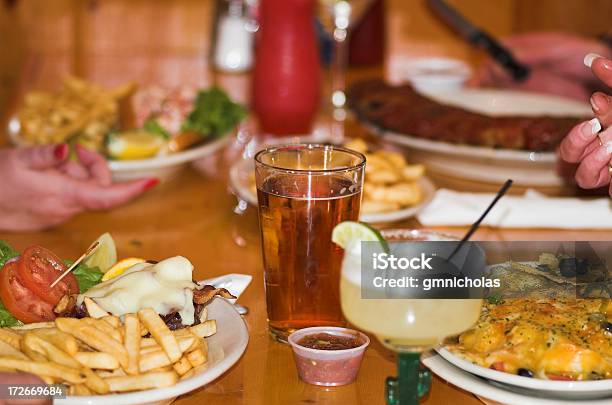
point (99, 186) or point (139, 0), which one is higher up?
point (139, 0)

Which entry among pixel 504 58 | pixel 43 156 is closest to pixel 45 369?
pixel 43 156

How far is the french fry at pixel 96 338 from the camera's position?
105cm

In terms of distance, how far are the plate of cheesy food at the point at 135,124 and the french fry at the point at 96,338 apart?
3.12ft

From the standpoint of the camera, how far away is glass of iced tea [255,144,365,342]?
1.24 metres

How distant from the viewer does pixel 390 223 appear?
A: 1819 millimetres

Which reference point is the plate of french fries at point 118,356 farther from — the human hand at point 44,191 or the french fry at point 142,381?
the human hand at point 44,191

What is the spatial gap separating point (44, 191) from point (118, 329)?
2.57 feet

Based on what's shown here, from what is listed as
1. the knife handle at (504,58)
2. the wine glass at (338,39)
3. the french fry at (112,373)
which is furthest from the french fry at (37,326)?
the knife handle at (504,58)

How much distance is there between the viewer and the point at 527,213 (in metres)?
1.82

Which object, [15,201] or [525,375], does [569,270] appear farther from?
[15,201]

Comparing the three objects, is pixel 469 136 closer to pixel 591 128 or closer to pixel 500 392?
pixel 591 128

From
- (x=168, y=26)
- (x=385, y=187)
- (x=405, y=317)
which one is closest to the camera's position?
(x=405, y=317)

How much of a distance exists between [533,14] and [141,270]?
3.06 metres

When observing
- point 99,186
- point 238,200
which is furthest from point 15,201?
point 238,200
